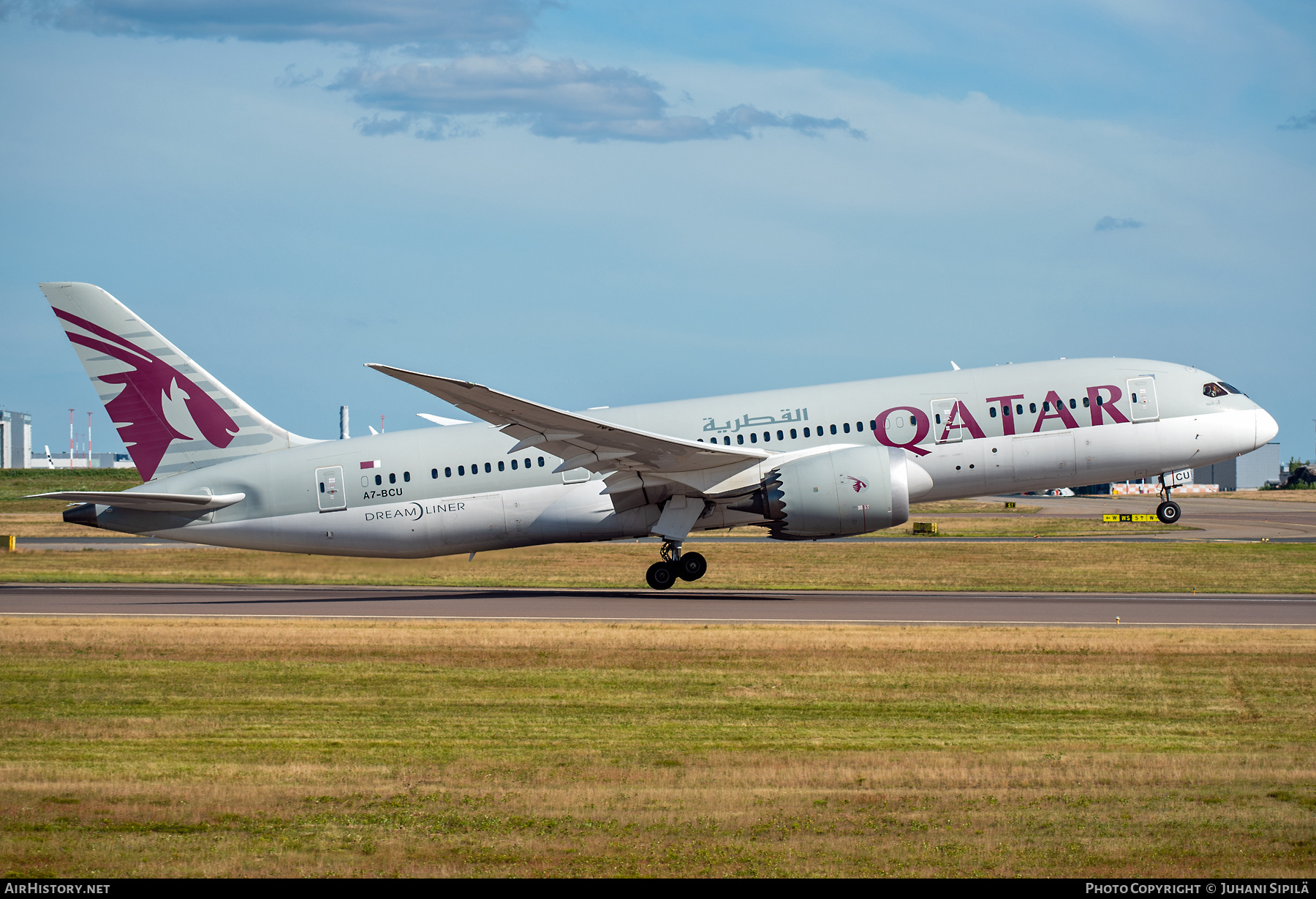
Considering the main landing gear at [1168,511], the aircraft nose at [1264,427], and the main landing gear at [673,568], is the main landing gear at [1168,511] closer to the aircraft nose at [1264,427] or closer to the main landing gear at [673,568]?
the aircraft nose at [1264,427]

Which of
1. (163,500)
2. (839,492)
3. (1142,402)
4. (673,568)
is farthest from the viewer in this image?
(673,568)

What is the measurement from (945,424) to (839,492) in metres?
3.73

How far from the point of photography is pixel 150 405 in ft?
105

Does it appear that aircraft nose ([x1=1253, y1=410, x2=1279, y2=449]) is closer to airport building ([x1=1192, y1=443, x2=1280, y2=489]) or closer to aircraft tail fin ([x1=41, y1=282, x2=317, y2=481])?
aircraft tail fin ([x1=41, y1=282, x2=317, y2=481])

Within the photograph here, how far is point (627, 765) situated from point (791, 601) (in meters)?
17.5

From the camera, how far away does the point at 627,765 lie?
510 inches

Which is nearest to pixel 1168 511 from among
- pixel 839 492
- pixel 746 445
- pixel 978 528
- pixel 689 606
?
pixel 839 492

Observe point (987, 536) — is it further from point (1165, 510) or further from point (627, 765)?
point (627, 765)

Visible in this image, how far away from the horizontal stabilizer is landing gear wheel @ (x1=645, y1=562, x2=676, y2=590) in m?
11.0

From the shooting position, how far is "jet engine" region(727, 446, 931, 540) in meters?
29.3

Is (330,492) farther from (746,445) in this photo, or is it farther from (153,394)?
(746,445)

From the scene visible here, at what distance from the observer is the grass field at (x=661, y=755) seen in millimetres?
9812

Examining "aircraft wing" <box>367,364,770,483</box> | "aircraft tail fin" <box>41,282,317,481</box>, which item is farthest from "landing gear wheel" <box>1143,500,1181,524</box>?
"aircraft tail fin" <box>41,282,317,481</box>
